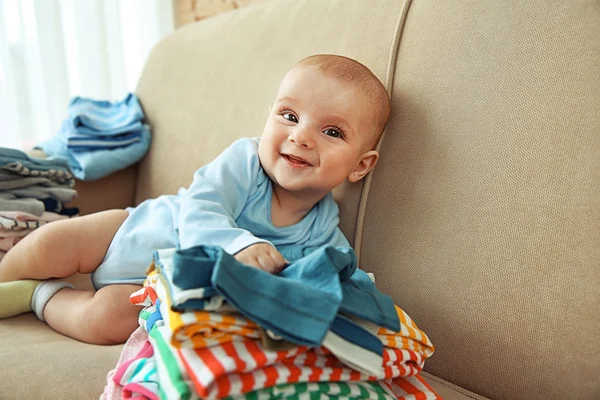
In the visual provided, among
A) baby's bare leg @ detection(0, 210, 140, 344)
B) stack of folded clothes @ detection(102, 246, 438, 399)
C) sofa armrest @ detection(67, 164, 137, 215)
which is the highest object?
stack of folded clothes @ detection(102, 246, 438, 399)

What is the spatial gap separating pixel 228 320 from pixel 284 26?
2.77ft

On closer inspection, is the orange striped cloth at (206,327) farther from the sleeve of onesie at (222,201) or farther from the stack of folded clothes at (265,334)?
the sleeve of onesie at (222,201)

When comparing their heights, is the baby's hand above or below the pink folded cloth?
above

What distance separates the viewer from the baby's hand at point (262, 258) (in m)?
0.73

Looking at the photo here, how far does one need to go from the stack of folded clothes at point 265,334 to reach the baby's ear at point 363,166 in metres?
0.32

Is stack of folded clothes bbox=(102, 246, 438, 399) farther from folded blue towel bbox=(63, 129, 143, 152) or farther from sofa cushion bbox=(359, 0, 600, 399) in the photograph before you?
folded blue towel bbox=(63, 129, 143, 152)

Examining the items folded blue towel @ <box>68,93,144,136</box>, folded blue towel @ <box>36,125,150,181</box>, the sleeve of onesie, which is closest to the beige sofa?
the sleeve of onesie

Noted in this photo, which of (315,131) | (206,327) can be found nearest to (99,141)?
(315,131)

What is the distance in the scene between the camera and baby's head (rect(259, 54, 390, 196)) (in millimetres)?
891

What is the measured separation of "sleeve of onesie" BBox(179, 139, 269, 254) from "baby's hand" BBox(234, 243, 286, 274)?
14 millimetres

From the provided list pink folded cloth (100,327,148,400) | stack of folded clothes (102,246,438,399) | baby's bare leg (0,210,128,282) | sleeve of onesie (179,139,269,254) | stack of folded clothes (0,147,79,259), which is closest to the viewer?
stack of folded clothes (102,246,438,399)

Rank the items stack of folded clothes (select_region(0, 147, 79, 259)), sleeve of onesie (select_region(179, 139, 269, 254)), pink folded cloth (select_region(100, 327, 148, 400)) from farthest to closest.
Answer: stack of folded clothes (select_region(0, 147, 79, 259)) < sleeve of onesie (select_region(179, 139, 269, 254)) < pink folded cloth (select_region(100, 327, 148, 400))

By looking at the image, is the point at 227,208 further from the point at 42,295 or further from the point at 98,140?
the point at 98,140

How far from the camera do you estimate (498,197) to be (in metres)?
0.81
